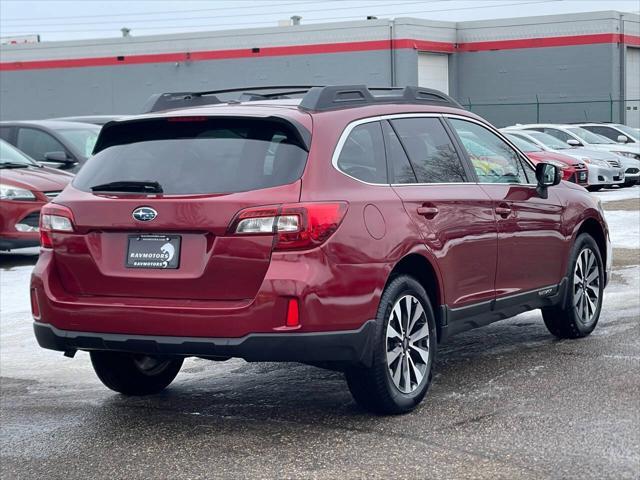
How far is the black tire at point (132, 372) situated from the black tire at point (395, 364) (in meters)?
1.50

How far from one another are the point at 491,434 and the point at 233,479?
56.2 inches

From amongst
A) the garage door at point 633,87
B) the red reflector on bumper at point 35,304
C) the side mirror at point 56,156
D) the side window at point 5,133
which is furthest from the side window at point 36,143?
the garage door at point 633,87

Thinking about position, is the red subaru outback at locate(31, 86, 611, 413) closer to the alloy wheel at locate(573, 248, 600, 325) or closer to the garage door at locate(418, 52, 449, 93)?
the alloy wheel at locate(573, 248, 600, 325)

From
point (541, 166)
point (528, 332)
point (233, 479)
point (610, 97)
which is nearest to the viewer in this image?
point (233, 479)

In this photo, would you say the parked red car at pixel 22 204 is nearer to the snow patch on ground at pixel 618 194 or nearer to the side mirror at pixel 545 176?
the side mirror at pixel 545 176

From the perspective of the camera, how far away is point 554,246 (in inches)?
322

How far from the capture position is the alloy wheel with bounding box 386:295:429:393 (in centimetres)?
636

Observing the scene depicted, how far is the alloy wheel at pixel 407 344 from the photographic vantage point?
6.36 m

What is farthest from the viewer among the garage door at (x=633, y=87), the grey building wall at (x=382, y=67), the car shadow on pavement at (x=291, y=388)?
the grey building wall at (x=382, y=67)

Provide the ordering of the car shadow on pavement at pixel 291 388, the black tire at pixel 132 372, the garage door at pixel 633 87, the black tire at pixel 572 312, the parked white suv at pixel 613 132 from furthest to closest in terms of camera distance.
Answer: the garage door at pixel 633 87, the parked white suv at pixel 613 132, the black tire at pixel 572 312, the black tire at pixel 132 372, the car shadow on pavement at pixel 291 388

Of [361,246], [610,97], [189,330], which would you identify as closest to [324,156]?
[361,246]

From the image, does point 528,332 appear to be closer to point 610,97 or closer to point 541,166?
point 541,166

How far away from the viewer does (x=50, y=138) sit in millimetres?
17188

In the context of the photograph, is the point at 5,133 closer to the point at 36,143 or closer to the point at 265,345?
the point at 36,143
